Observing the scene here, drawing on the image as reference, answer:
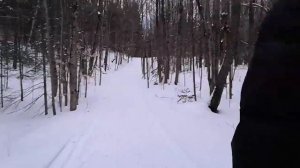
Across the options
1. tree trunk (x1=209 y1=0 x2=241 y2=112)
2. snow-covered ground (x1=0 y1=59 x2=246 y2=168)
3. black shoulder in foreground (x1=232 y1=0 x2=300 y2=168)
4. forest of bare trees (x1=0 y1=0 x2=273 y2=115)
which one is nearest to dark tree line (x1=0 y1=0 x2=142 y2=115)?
forest of bare trees (x1=0 y1=0 x2=273 y2=115)

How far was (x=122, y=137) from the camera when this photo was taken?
36.7 ft

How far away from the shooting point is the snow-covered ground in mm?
8766

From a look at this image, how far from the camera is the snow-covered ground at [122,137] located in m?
8.77

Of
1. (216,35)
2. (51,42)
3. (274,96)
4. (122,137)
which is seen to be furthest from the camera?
(216,35)

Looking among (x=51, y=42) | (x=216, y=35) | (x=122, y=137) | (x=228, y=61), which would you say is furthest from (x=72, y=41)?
(x=216, y=35)

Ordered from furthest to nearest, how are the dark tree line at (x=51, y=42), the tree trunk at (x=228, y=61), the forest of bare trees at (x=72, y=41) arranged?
the dark tree line at (x=51, y=42) → the forest of bare trees at (x=72, y=41) → the tree trunk at (x=228, y=61)

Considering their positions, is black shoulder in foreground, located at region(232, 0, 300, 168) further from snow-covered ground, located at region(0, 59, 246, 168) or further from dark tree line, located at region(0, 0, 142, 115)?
dark tree line, located at region(0, 0, 142, 115)

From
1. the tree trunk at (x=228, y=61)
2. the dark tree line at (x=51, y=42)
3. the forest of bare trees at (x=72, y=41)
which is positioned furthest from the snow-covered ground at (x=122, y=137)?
the dark tree line at (x=51, y=42)

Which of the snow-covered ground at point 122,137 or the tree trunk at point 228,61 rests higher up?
the tree trunk at point 228,61

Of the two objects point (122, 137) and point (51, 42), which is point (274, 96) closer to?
point (122, 137)

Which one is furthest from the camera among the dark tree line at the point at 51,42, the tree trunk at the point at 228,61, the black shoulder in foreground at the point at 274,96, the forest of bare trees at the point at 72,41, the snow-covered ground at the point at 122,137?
the dark tree line at the point at 51,42

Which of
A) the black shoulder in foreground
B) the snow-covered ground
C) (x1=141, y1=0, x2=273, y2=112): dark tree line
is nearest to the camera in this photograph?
the black shoulder in foreground

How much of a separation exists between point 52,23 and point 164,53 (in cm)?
1189

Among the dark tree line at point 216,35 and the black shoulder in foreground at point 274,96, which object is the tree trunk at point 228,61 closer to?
the dark tree line at point 216,35
